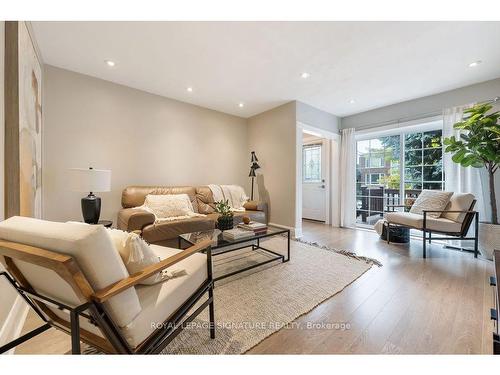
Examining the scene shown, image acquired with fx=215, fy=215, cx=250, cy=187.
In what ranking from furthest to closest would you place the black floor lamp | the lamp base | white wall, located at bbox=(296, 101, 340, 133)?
the black floor lamp
white wall, located at bbox=(296, 101, 340, 133)
the lamp base

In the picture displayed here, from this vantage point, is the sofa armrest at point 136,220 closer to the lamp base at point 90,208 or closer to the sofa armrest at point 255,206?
the lamp base at point 90,208

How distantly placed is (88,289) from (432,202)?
13.2 feet

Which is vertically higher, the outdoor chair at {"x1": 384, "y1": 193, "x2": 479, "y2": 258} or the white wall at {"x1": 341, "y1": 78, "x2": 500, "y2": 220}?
the white wall at {"x1": 341, "y1": 78, "x2": 500, "y2": 220}

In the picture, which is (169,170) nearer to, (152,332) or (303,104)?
(303,104)

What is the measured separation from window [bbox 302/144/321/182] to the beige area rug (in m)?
2.81

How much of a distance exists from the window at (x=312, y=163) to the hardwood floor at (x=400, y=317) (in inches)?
123

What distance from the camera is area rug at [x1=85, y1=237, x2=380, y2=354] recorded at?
50.9 inches

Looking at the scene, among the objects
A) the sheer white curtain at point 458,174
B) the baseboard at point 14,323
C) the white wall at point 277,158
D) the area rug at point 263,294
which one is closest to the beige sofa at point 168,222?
the white wall at point 277,158

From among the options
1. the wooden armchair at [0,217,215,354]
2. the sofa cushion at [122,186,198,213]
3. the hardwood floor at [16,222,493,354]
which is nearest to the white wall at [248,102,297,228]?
the sofa cushion at [122,186,198,213]

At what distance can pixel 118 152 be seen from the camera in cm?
324

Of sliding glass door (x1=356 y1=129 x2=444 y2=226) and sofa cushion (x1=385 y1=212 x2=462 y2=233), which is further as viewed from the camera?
sliding glass door (x1=356 y1=129 x2=444 y2=226)

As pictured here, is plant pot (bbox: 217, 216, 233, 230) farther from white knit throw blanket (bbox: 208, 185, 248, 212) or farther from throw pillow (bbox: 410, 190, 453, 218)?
throw pillow (bbox: 410, 190, 453, 218)

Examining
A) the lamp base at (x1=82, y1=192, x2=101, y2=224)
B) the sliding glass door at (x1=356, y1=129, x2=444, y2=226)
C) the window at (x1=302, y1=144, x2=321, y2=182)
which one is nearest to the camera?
the lamp base at (x1=82, y1=192, x2=101, y2=224)
